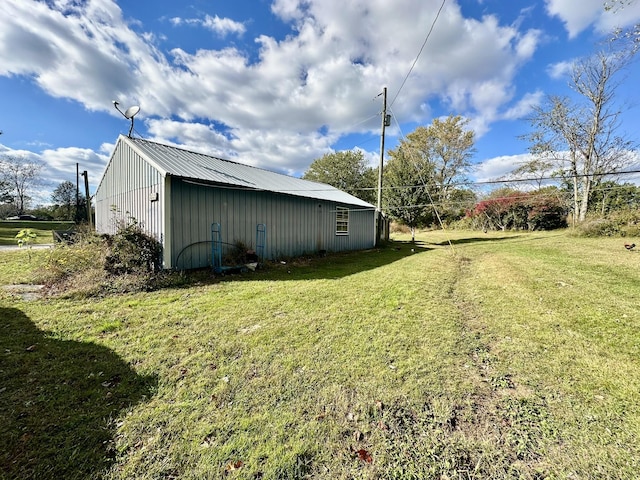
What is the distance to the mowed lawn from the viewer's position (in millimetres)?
1666

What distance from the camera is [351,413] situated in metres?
2.09

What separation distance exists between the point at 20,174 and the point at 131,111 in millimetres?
47348

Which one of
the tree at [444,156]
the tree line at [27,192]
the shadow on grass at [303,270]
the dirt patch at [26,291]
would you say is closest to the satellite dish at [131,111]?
the dirt patch at [26,291]

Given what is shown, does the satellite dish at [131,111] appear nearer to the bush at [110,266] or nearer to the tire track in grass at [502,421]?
the bush at [110,266]

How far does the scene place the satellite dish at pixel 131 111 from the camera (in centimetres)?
873

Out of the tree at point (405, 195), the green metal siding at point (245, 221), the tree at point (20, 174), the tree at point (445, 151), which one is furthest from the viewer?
the tree at point (20, 174)

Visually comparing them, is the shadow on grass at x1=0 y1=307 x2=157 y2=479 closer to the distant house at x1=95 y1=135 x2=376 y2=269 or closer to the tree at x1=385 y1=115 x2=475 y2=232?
the distant house at x1=95 y1=135 x2=376 y2=269

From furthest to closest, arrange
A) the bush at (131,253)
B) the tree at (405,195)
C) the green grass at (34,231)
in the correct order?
the tree at (405,195) → the green grass at (34,231) → the bush at (131,253)

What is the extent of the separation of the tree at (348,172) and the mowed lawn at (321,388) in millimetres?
30882

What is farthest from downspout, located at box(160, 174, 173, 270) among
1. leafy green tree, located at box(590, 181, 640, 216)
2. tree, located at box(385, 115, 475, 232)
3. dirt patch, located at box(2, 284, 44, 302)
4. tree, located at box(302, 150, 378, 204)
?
tree, located at box(302, 150, 378, 204)

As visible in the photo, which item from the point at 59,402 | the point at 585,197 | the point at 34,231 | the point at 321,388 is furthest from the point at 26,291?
the point at 585,197

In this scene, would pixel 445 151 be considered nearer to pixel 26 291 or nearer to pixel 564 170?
pixel 564 170

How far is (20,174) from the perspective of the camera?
37.3 m

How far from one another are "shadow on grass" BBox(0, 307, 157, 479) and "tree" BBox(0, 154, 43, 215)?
46922mm
